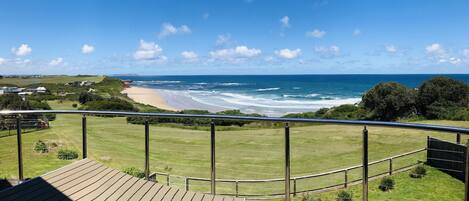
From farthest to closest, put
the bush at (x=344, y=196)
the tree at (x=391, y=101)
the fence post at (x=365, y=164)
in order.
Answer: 1. the tree at (x=391, y=101)
2. the bush at (x=344, y=196)
3. the fence post at (x=365, y=164)

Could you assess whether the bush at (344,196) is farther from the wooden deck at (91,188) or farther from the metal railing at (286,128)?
the wooden deck at (91,188)

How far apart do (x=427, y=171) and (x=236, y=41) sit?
234ft

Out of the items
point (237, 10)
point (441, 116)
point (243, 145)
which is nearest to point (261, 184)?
point (243, 145)

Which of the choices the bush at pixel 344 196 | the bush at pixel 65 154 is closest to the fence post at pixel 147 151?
the bush at pixel 65 154

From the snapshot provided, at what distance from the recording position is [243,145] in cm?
1366

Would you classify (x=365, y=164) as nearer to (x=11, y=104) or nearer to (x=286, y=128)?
(x=286, y=128)

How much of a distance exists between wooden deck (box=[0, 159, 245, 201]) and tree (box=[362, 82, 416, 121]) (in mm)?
22243

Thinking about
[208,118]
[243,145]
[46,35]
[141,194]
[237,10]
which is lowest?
[243,145]

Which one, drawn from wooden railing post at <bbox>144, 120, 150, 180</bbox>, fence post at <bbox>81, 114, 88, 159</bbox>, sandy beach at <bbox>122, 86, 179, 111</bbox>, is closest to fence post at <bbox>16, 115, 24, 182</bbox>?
fence post at <bbox>81, 114, 88, 159</bbox>

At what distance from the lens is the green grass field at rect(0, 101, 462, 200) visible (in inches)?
218

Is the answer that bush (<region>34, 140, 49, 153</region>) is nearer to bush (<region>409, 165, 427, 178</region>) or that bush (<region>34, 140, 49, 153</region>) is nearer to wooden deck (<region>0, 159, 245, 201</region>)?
wooden deck (<region>0, 159, 245, 201</region>)

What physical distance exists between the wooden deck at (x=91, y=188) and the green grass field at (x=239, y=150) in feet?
2.25

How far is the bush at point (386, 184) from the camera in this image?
797 centimetres

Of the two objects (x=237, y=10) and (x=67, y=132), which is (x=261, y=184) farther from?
(x=237, y=10)
